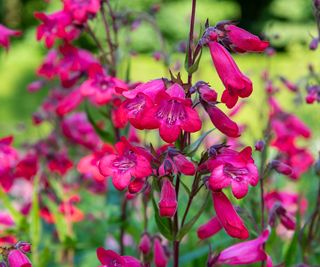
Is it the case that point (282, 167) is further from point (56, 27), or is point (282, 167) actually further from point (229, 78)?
point (56, 27)

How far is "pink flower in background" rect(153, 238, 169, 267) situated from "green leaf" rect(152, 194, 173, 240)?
0.23 m

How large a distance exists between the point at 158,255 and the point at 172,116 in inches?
24.2

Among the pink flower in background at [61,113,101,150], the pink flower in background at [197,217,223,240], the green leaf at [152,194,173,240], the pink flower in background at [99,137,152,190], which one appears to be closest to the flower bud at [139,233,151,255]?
the pink flower in background at [197,217,223,240]

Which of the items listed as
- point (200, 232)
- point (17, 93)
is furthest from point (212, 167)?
point (17, 93)

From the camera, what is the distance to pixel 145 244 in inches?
83.7

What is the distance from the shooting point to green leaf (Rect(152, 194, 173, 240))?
1.67m

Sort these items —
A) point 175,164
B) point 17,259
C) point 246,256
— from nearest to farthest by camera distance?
point 17,259 < point 175,164 < point 246,256

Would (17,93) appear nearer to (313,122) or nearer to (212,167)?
(313,122)

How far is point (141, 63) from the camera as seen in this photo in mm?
16281

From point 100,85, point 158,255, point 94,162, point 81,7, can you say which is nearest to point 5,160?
point 94,162

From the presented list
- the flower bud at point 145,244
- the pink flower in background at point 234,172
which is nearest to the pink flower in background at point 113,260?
the pink flower in background at point 234,172

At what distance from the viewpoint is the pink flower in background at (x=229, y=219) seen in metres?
1.58

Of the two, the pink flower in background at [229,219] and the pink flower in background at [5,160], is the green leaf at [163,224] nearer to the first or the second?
the pink flower in background at [229,219]

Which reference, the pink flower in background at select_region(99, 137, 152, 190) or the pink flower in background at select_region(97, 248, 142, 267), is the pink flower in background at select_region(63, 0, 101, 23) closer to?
the pink flower in background at select_region(99, 137, 152, 190)
